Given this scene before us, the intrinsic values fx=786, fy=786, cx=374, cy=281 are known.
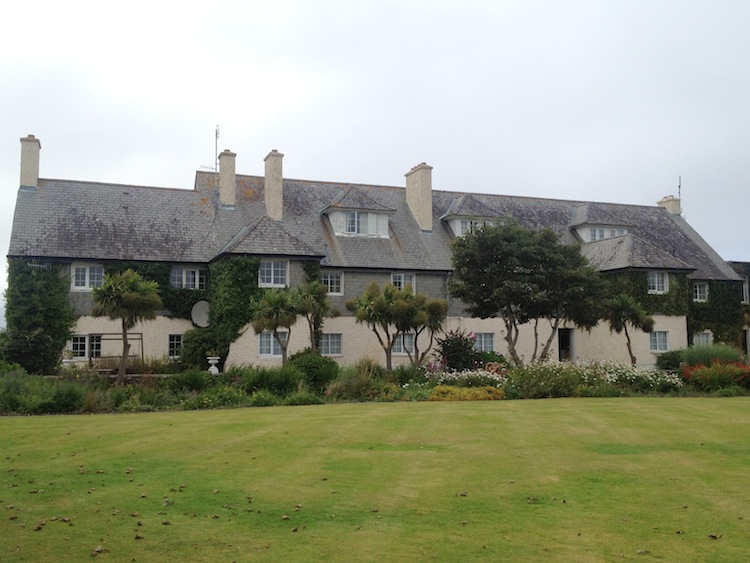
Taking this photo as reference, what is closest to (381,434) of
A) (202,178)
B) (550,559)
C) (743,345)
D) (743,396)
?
(550,559)

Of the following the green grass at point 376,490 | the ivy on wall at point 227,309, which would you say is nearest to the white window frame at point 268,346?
the ivy on wall at point 227,309

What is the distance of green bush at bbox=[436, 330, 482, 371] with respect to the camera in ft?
107

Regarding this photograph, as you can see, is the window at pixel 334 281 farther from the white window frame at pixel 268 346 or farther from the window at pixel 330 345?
the white window frame at pixel 268 346

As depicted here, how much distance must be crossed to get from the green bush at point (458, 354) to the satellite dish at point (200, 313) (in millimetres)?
10834

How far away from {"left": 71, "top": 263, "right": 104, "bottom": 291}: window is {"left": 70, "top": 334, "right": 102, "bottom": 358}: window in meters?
2.16

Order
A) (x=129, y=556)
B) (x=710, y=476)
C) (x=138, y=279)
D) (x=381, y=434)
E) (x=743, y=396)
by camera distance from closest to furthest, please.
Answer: (x=129, y=556), (x=710, y=476), (x=381, y=434), (x=743, y=396), (x=138, y=279)

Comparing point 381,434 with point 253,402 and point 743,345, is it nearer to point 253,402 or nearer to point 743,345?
point 253,402

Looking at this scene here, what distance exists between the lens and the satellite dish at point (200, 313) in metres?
35.9

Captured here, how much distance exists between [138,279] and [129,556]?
71.2 ft

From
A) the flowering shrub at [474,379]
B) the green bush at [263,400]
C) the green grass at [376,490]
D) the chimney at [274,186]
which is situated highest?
the chimney at [274,186]

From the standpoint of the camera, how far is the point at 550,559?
24.2 feet

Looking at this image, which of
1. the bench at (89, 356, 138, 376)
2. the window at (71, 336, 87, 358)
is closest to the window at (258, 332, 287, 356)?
the bench at (89, 356, 138, 376)

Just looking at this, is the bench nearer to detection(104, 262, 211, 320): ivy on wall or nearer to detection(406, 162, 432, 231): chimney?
detection(104, 262, 211, 320): ivy on wall

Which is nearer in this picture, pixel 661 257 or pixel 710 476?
pixel 710 476
